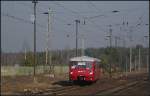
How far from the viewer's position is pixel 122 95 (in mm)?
28797

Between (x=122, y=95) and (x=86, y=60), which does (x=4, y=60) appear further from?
(x=122, y=95)

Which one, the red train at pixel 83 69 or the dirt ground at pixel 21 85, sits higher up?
the red train at pixel 83 69

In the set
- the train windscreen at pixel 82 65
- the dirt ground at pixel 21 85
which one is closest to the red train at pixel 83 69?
the train windscreen at pixel 82 65

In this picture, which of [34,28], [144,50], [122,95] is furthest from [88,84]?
[144,50]

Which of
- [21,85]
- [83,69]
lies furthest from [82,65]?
[21,85]

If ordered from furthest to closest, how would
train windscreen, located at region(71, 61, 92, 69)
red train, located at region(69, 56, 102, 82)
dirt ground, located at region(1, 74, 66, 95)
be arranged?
1. train windscreen, located at region(71, 61, 92, 69)
2. red train, located at region(69, 56, 102, 82)
3. dirt ground, located at region(1, 74, 66, 95)

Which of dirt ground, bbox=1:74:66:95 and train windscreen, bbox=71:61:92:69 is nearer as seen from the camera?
dirt ground, bbox=1:74:66:95

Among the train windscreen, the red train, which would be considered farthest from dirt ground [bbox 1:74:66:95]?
the train windscreen

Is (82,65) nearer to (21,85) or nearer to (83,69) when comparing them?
(83,69)

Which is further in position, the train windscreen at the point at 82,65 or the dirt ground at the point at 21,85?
the train windscreen at the point at 82,65

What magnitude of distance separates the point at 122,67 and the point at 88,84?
210ft

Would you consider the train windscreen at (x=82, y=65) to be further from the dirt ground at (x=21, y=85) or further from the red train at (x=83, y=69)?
the dirt ground at (x=21, y=85)

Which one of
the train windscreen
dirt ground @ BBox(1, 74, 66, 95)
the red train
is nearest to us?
dirt ground @ BBox(1, 74, 66, 95)

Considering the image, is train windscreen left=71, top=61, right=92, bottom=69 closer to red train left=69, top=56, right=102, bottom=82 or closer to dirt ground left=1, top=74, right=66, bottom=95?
red train left=69, top=56, right=102, bottom=82
